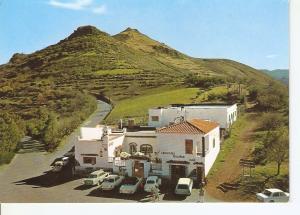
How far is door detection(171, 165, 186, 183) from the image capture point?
5.59 m

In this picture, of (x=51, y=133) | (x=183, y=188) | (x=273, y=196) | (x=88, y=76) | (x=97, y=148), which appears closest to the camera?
(x=273, y=196)

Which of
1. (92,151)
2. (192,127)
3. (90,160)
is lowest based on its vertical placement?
(90,160)

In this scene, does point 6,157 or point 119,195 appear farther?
point 6,157

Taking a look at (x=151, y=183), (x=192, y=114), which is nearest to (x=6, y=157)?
(x=151, y=183)

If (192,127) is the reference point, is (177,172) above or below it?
below

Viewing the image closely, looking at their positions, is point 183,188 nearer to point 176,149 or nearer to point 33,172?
point 176,149

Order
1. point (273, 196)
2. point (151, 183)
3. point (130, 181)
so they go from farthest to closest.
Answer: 1. point (130, 181)
2. point (151, 183)
3. point (273, 196)

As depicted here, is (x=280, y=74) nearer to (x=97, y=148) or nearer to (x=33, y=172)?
(x=97, y=148)

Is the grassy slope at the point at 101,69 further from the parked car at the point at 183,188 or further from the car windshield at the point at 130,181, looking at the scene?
the parked car at the point at 183,188

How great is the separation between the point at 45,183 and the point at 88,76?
137 cm

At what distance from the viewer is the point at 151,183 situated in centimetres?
555

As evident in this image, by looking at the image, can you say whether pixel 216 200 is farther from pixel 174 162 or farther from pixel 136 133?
pixel 136 133
